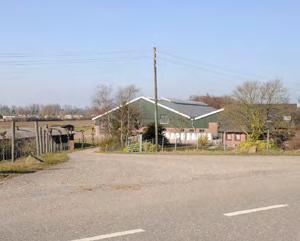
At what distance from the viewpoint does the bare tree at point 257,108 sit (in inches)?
1853

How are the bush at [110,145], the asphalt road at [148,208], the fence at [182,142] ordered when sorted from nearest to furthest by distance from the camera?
the asphalt road at [148,208] < the fence at [182,142] < the bush at [110,145]

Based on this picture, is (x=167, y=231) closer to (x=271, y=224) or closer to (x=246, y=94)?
(x=271, y=224)

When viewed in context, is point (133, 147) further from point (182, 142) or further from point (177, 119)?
point (177, 119)

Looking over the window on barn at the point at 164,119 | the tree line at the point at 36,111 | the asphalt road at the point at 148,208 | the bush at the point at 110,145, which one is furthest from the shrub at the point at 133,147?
the tree line at the point at 36,111

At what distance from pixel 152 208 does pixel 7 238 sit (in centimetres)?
298

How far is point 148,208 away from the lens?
838cm

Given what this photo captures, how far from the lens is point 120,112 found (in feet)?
197

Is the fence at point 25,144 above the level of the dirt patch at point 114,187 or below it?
above

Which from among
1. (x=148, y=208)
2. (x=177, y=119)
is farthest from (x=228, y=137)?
(x=148, y=208)

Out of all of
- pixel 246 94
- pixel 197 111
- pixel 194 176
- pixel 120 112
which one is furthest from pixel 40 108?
pixel 194 176

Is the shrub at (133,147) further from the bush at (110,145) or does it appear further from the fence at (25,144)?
the fence at (25,144)

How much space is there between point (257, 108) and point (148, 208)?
40.5 metres

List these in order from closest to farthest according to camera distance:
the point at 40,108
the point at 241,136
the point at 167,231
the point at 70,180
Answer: the point at 167,231, the point at 70,180, the point at 241,136, the point at 40,108

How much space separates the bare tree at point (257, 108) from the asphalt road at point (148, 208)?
113 ft
